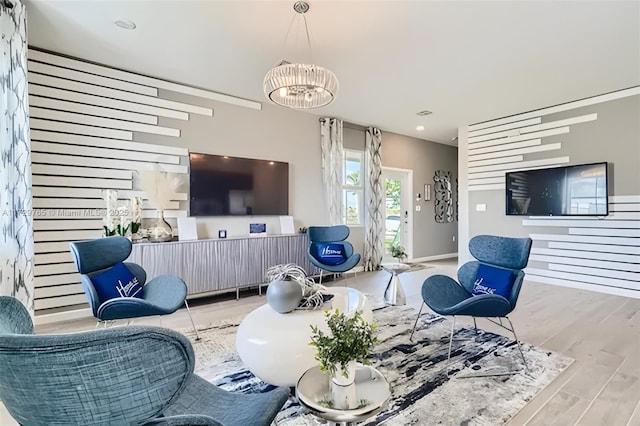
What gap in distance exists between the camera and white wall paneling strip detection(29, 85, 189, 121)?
3.38 m

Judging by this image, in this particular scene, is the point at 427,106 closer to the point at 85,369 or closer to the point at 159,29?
the point at 159,29

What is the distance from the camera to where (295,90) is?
297cm

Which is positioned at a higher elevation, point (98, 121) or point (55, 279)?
point (98, 121)

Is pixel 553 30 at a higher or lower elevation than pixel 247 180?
higher

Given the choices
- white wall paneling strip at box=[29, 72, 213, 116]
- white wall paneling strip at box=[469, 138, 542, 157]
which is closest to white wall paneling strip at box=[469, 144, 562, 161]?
white wall paneling strip at box=[469, 138, 542, 157]

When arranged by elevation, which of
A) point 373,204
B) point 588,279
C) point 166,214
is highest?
point 373,204

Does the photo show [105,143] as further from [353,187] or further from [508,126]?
[508,126]

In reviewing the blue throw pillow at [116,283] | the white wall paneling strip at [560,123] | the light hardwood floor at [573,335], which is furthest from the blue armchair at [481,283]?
the white wall paneling strip at [560,123]

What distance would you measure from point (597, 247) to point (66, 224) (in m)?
7.07

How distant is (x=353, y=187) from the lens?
20.5ft

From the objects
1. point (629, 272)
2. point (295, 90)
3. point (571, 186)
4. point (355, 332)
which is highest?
point (295, 90)

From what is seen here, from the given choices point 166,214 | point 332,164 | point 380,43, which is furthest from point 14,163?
point 332,164

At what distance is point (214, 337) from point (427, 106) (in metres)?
4.60

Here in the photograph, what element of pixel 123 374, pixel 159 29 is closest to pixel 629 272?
pixel 123 374
